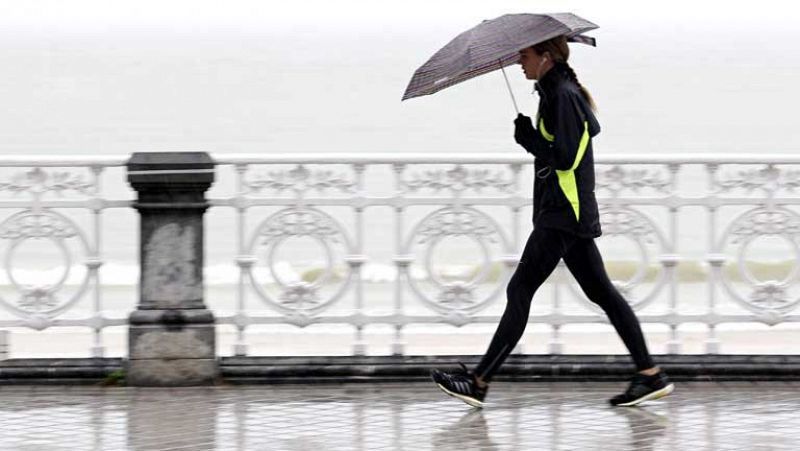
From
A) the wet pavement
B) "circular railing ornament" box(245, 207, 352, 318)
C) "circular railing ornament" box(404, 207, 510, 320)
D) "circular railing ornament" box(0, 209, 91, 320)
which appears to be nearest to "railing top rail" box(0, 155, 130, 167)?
"circular railing ornament" box(0, 209, 91, 320)

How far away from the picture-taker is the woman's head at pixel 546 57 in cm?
756

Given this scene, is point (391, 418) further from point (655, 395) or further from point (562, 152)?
point (562, 152)

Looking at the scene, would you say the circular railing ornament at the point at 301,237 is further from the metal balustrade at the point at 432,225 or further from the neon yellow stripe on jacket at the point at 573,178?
the neon yellow stripe on jacket at the point at 573,178

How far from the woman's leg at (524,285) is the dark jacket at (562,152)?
70mm

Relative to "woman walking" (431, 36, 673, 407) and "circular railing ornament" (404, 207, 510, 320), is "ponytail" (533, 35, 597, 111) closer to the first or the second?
"woman walking" (431, 36, 673, 407)

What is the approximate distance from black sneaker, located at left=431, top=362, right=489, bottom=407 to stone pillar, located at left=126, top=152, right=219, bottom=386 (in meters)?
1.40


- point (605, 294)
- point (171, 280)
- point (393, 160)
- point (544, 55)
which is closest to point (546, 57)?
point (544, 55)

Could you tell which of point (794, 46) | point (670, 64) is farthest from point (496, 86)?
point (794, 46)

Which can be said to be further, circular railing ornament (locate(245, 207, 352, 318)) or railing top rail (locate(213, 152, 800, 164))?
circular railing ornament (locate(245, 207, 352, 318))

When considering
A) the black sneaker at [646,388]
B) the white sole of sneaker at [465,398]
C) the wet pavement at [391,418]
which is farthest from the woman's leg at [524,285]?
the black sneaker at [646,388]

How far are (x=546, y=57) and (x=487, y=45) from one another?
387 millimetres

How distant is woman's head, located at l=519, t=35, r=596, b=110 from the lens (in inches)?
298

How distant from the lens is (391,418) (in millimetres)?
7648

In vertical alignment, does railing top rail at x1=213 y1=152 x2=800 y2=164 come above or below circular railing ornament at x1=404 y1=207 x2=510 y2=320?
above
